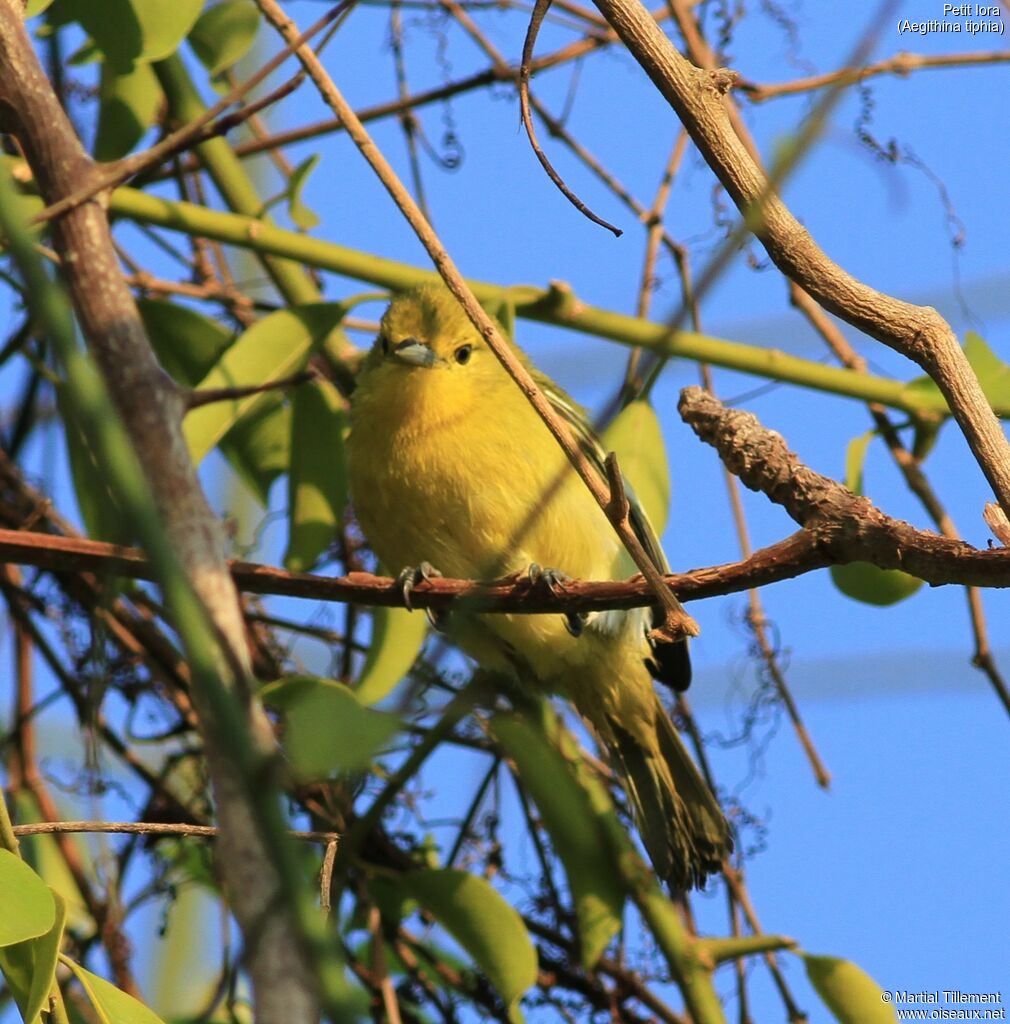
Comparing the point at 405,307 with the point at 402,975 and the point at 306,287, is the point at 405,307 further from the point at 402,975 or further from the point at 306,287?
the point at 402,975

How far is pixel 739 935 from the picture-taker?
11.4 ft

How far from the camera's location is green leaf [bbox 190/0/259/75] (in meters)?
3.24

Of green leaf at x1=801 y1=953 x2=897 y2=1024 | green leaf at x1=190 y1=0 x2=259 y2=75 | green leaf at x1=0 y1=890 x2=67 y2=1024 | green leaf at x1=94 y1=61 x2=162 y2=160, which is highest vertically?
green leaf at x1=190 y1=0 x2=259 y2=75

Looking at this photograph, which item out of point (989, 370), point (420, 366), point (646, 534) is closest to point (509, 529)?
point (646, 534)

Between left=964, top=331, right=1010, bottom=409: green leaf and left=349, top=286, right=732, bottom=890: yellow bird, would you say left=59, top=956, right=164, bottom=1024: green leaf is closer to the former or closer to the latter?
left=349, top=286, right=732, bottom=890: yellow bird

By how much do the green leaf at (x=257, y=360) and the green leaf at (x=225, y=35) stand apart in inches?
24.9

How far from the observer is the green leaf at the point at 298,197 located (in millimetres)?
3111

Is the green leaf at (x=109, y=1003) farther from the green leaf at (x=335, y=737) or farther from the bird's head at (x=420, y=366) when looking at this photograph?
the bird's head at (x=420, y=366)

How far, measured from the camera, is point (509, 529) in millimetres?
3678

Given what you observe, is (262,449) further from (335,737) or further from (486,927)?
(335,737)

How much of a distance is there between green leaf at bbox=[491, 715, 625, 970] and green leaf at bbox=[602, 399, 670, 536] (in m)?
0.61

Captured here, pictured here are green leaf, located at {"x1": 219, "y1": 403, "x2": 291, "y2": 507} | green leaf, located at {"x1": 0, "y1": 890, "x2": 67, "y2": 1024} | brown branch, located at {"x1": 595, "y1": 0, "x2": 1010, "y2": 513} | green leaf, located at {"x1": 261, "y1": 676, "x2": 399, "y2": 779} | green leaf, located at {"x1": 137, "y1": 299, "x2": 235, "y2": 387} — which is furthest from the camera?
green leaf, located at {"x1": 219, "y1": 403, "x2": 291, "y2": 507}

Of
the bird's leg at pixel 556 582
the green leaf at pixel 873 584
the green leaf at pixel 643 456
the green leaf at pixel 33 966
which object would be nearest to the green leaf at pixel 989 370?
the green leaf at pixel 873 584

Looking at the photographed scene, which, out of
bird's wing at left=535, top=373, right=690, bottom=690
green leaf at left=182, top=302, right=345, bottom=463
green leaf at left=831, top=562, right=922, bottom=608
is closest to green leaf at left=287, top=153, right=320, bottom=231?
green leaf at left=182, top=302, right=345, bottom=463
